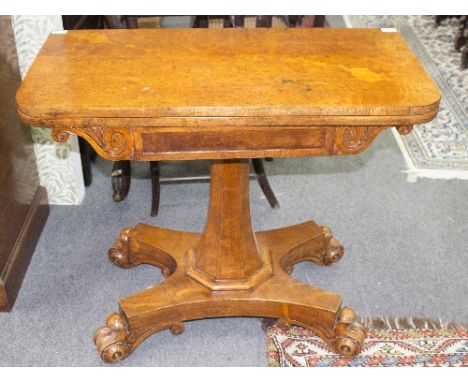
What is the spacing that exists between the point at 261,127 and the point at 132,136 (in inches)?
13.3

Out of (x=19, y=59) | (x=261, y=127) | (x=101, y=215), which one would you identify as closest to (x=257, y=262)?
(x=261, y=127)

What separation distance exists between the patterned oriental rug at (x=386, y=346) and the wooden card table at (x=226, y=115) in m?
0.07

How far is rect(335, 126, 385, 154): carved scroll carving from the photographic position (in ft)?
5.78

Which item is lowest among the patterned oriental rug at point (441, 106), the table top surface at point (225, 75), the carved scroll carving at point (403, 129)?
the patterned oriental rug at point (441, 106)

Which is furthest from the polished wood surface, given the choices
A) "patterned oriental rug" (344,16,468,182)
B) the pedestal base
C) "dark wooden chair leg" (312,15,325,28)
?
"dark wooden chair leg" (312,15,325,28)

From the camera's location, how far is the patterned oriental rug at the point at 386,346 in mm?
2205

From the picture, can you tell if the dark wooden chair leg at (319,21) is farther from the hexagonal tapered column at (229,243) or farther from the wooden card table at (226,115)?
the hexagonal tapered column at (229,243)

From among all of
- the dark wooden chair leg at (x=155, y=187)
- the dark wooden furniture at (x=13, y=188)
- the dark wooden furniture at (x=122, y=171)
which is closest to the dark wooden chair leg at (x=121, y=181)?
the dark wooden furniture at (x=122, y=171)

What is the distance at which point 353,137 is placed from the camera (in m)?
1.78

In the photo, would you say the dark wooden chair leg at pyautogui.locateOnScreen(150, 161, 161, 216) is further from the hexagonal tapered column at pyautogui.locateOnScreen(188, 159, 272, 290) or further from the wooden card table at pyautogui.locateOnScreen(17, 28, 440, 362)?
the hexagonal tapered column at pyautogui.locateOnScreen(188, 159, 272, 290)

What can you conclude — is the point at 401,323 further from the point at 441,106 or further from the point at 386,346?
the point at 441,106

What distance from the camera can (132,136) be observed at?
1.74 metres

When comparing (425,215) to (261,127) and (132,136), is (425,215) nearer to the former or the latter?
(261,127)

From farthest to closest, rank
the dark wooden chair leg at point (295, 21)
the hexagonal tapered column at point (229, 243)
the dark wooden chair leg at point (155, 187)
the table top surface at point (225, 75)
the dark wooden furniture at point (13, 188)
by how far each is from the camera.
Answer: the dark wooden chair leg at point (295, 21) → the dark wooden chair leg at point (155, 187) → the dark wooden furniture at point (13, 188) → the hexagonal tapered column at point (229, 243) → the table top surface at point (225, 75)
